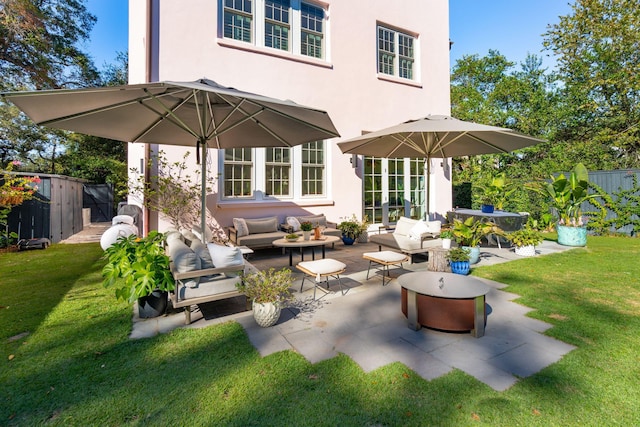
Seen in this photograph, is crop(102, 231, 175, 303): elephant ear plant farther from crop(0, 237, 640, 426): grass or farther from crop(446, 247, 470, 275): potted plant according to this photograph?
crop(446, 247, 470, 275): potted plant

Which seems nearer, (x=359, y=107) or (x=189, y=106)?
(x=189, y=106)

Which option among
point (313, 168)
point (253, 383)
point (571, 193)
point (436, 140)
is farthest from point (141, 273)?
point (571, 193)

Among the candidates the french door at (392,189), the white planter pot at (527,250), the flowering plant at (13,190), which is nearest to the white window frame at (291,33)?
the french door at (392,189)

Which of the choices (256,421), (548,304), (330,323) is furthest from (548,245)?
(256,421)

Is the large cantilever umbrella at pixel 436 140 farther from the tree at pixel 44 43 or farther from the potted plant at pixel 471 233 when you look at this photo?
the tree at pixel 44 43

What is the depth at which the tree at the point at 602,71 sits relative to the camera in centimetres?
1463

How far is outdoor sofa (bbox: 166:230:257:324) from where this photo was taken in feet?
12.7

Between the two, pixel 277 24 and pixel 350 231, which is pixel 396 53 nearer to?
pixel 277 24

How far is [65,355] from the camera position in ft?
10.6

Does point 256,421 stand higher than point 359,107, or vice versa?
point 359,107

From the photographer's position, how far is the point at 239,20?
856cm

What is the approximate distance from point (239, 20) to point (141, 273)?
24.9 feet

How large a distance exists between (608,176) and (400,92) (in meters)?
8.20

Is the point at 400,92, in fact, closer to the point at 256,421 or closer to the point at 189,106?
the point at 189,106
